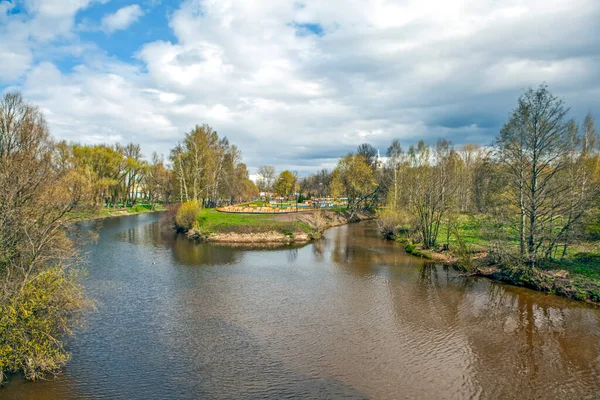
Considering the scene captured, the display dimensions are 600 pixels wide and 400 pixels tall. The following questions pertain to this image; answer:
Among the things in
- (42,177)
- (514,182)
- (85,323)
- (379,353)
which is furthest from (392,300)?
(42,177)

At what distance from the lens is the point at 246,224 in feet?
143

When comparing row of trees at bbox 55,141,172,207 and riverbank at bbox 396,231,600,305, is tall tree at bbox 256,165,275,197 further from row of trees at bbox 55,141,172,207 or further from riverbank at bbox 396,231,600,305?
riverbank at bbox 396,231,600,305

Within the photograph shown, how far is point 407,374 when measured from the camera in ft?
41.9

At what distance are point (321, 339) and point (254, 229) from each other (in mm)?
28180

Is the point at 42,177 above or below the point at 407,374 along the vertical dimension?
above

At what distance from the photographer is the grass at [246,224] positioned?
4297 cm

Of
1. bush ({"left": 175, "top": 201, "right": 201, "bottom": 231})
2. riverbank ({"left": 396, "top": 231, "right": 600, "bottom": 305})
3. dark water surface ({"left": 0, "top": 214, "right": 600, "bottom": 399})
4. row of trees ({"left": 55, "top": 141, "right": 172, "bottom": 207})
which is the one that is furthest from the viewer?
row of trees ({"left": 55, "top": 141, "right": 172, "bottom": 207})

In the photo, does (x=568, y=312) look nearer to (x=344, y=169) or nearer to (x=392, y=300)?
(x=392, y=300)

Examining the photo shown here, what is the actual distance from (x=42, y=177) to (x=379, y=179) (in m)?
63.9

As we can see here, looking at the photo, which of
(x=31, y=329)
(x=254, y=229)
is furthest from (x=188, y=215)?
(x=31, y=329)

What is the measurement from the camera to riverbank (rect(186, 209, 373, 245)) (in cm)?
4172

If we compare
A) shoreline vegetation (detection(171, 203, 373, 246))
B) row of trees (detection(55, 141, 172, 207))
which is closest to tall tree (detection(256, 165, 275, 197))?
row of trees (detection(55, 141, 172, 207))

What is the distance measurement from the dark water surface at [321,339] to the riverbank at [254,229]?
1437cm

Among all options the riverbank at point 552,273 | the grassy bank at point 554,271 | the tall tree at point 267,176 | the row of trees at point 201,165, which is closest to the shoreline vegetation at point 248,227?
the row of trees at point 201,165
